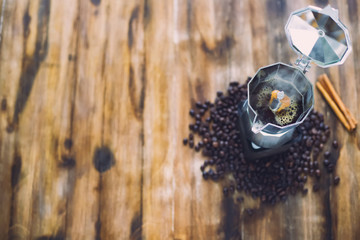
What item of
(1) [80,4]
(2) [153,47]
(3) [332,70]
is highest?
(1) [80,4]

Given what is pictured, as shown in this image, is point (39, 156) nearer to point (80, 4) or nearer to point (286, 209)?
point (80, 4)

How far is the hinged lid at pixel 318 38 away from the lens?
1.29 meters

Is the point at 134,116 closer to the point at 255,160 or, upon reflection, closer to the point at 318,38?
the point at 255,160

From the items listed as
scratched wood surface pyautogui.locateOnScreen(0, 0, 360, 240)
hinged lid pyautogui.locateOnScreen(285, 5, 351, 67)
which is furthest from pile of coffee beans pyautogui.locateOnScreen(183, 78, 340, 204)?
hinged lid pyautogui.locateOnScreen(285, 5, 351, 67)

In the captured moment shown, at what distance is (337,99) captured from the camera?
166cm

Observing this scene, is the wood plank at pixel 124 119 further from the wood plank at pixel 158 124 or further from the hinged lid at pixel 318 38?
the hinged lid at pixel 318 38

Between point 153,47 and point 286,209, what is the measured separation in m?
0.99

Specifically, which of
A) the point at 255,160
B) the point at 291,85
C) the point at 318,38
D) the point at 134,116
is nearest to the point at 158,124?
the point at 134,116

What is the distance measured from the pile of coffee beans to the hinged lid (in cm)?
40

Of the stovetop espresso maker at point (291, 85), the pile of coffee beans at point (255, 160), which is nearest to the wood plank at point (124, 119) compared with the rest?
the pile of coffee beans at point (255, 160)

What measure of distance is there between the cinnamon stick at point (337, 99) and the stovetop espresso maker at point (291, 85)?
0.99 feet

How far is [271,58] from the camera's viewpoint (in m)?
1.72

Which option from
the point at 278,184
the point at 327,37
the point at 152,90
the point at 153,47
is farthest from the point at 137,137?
the point at 327,37

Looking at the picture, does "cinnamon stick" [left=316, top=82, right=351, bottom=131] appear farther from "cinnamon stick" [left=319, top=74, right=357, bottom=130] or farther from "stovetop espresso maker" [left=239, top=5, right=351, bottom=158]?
"stovetop espresso maker" [left=239, top=5, right=351, bottom=158]
